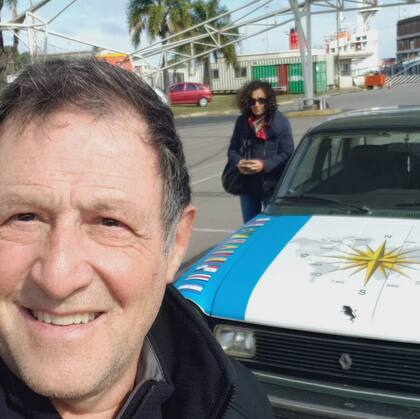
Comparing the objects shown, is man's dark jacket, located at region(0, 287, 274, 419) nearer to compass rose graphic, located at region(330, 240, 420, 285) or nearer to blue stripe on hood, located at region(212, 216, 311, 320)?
blue stripe on hood, located at region(212, 216, 311, 320)

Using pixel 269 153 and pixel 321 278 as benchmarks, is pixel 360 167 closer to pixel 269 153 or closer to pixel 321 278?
pixel 269 153

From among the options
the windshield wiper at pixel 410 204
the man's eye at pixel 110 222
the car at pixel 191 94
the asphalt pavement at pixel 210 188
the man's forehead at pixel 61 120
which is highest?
the car at pixel 191 94

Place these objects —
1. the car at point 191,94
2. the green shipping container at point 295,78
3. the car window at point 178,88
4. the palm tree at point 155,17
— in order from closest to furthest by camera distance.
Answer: the car at point 191,94
the car window at point 178,88
the palm tree at point 155,17
the green shipping container at point 295,78

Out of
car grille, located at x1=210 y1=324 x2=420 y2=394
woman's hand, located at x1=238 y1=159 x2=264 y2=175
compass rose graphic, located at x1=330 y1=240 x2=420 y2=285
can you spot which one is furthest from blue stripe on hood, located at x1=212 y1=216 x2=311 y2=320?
woman's hand, located at x1=238 y1=159 x2=264 y2=175

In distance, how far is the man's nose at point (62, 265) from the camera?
1.14 meters

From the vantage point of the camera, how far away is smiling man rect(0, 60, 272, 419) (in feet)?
3.81

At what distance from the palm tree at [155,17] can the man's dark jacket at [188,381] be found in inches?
1604

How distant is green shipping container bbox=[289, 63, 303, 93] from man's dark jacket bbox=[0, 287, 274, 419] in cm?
5149

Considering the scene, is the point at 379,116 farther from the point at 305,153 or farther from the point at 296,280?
the point at 296,280

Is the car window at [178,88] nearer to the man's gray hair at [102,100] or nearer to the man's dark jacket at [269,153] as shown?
the man's dark jacket at [269,153]

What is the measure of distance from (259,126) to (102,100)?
4.32 metres

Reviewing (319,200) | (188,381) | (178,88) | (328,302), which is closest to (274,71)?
(178,88)

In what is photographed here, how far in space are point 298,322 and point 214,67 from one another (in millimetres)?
54479

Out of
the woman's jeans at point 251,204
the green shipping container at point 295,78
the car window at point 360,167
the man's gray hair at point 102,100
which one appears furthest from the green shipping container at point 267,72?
the man's gray hair at point 102,100
